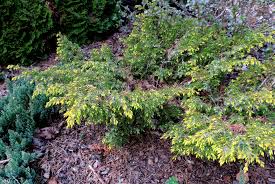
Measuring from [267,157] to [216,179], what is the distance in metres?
0.47

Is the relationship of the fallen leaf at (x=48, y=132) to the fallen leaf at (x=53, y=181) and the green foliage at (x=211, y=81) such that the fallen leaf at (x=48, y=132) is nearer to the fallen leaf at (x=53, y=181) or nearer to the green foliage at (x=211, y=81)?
the fallen leaf at (x=53, y=181)

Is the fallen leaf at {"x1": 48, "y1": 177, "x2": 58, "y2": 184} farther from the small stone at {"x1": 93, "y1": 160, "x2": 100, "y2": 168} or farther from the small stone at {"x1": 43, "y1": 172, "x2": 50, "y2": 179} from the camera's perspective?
the small stone at {"x1": 93, "y1": 160, "x2": 100, "y2": 168}

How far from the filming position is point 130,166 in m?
2.23

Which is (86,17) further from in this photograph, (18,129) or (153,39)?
(18,129)

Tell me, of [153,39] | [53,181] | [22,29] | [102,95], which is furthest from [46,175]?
[22,29]

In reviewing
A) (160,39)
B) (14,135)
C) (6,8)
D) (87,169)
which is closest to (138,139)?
(87,169)

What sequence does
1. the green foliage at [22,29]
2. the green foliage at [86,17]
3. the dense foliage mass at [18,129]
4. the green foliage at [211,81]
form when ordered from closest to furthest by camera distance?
the green foliage at [211,81], the dense foliage mass at [18,129], the green foliage at [22,29], the green foliage at [86,17]

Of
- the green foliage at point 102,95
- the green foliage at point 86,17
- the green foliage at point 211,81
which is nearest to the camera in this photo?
the green foliage at point 211,81

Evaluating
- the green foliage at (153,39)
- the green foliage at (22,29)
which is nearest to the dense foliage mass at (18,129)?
the green foliage at (22,29)

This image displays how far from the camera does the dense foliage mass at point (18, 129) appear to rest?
2.09m

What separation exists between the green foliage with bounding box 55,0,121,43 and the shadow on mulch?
1476 mm

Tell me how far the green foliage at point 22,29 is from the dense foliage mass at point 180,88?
95 centimetres

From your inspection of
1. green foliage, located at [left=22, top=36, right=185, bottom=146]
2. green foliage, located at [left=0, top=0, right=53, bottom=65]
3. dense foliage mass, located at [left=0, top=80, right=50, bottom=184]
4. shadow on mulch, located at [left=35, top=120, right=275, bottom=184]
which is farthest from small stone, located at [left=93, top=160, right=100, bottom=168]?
green foliage, located at [left=0, top=0, right=53, bottom=65]

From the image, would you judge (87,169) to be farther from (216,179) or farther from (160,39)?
(160,39)
